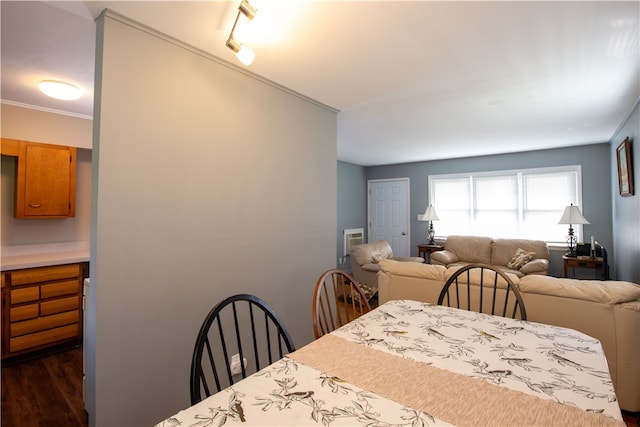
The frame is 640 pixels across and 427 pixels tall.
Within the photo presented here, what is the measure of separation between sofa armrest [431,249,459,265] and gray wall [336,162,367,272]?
1861 millimetres

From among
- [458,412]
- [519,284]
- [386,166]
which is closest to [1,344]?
[458,412]

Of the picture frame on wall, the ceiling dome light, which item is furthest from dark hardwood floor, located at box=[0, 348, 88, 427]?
the picture frame on wall

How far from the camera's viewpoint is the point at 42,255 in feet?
10.0

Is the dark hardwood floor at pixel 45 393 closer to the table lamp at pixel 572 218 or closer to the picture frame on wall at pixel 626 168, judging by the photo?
the picture frame on wall at pixel 626 168

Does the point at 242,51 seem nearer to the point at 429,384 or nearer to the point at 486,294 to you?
the point at 429,384

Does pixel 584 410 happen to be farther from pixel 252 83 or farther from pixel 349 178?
pixel 349 178

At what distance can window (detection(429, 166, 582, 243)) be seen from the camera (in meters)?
5.07

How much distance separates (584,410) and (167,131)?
212cm

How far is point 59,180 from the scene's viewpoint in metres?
3.17

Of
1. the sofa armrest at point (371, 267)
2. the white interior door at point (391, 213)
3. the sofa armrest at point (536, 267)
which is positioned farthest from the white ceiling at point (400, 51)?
the white interior door at point (391, 213)

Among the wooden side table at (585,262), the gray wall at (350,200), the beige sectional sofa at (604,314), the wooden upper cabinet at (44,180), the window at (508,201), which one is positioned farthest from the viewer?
the gray wall at (350,200)

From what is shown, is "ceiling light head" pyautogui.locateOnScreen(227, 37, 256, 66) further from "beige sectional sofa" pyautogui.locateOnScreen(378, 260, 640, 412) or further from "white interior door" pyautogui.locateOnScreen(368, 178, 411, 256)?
"white interior door" pyautogui.locateOnScreen(368, 178, 411, 256)

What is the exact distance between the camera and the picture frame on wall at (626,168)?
9.68 feet

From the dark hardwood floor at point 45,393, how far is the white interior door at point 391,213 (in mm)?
5588
